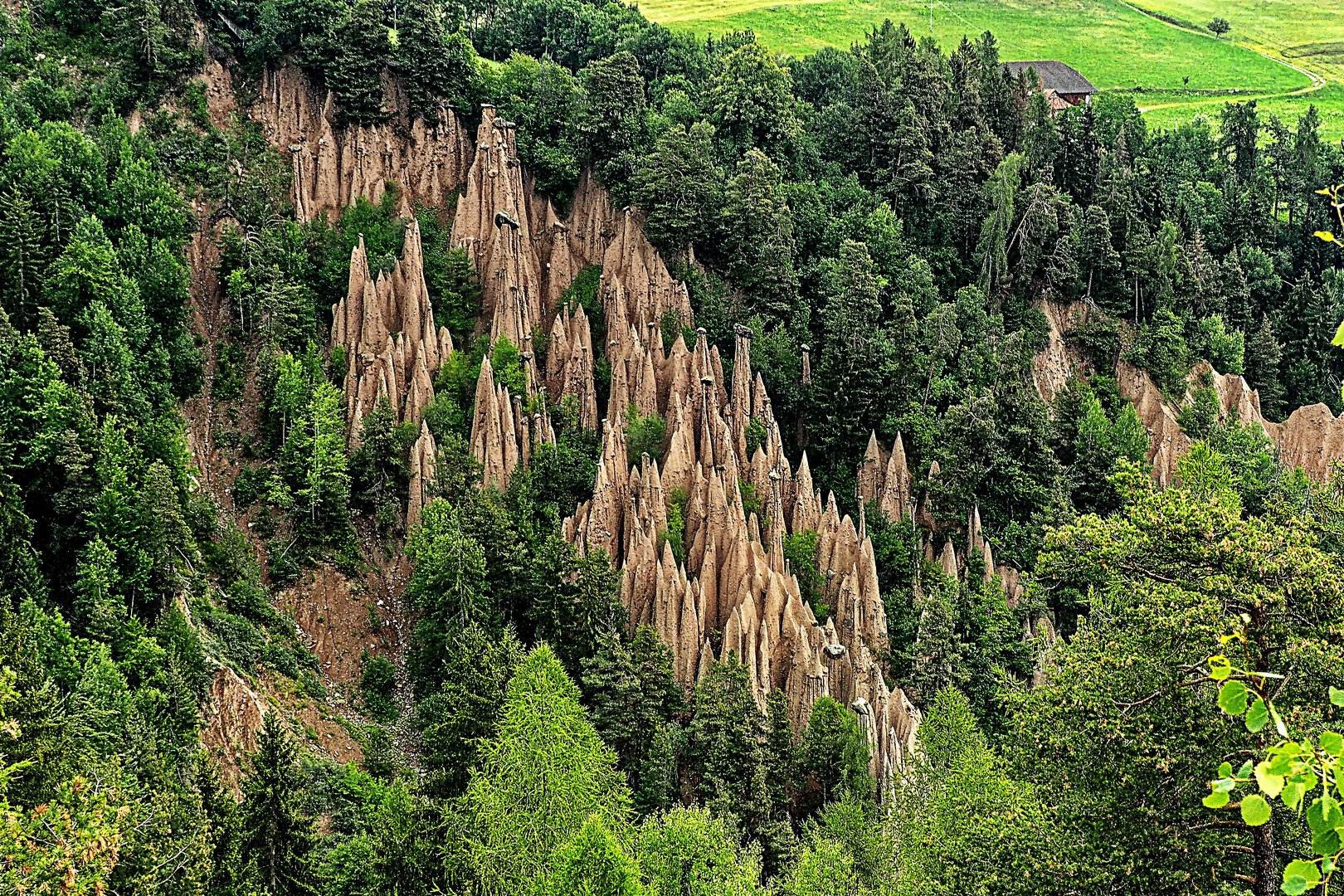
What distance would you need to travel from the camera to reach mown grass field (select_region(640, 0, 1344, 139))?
382ft

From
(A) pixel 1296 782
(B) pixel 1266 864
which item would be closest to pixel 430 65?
(B) pixel 1266 864

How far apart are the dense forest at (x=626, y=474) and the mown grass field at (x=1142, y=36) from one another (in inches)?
1322

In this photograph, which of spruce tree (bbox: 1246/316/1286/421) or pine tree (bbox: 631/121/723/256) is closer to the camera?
pine tree (bbox: 631/121/723/256)

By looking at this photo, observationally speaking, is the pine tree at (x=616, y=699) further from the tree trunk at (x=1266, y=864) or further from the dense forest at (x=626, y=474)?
the tree trunk at (x=1266, y=864)

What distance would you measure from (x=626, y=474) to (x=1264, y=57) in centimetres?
10225

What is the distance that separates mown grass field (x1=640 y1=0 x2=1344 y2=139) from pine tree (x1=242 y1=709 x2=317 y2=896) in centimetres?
8676

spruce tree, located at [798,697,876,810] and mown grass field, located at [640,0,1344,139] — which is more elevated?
mown grass field, located at [640,0,1344,139]

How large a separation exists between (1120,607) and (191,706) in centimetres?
2791

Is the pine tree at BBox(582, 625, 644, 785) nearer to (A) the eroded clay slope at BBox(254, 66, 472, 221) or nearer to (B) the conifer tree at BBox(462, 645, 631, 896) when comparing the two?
(B) the conifer tree at BBox(462, 645, 631, 896)

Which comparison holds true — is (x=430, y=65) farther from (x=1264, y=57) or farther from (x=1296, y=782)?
(x=1264, y=57)

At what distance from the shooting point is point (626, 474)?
5541cm

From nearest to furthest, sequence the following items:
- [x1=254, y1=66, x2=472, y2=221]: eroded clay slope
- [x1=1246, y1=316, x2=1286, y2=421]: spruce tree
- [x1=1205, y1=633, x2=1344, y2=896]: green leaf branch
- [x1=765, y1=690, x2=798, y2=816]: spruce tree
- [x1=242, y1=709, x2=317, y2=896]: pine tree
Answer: [x1=1205, y1=633, x2=1344, y2=896]: green leaf branch, [x1=242, y1=709, x2=317, y2=896]: pine tree, [x1=765, y1=690, x2=798, y2=816]: spruce tree, [x1=254, y1=66, x2=472, y2=221]: eroded clay slope, [x1=1246, y1=316, x2=1286, y2=421]: spruce tree

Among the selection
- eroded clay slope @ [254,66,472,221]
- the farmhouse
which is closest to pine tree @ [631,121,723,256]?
eroded clay slope @ [254,66,472,221]

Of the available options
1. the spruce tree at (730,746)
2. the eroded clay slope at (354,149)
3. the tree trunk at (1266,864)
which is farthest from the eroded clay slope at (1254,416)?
the tree trunk at (1266,864)
